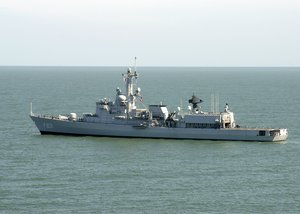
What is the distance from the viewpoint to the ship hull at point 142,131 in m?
88.1

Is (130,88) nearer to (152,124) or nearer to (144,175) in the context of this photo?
(152,124)

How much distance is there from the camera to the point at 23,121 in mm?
110438

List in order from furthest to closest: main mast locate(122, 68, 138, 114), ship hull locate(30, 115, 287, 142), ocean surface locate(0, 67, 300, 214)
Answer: main mast locate(122, 68, 138, 114), ship hull locate(30, 115, 287, 142), ocean surface locate(0, 67, 300, 214)

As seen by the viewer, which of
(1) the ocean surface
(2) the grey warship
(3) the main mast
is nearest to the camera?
(1) the ocean surface

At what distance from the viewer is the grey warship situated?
88688mm

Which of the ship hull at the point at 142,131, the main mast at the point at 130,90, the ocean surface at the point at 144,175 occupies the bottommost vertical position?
the ocean surface at the point at 144,175

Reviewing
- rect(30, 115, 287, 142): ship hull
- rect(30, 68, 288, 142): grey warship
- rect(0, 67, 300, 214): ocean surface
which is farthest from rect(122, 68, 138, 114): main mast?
rect(0, 67, 300, 214): ocean surface

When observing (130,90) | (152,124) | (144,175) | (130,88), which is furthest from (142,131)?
(144,175)

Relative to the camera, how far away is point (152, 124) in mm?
91500

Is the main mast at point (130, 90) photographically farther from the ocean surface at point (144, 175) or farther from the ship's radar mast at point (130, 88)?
the ocean surface at point (144, 175)

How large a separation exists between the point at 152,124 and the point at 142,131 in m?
1.45

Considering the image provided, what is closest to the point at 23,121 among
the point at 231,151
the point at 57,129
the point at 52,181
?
the point at 57,129

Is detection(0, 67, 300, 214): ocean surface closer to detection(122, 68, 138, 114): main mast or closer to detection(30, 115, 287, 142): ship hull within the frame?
detection(30, 115, 287, 142): ship hull

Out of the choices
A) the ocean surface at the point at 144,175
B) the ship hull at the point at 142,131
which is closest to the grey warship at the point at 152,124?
the ship hull at the point at 142,131
